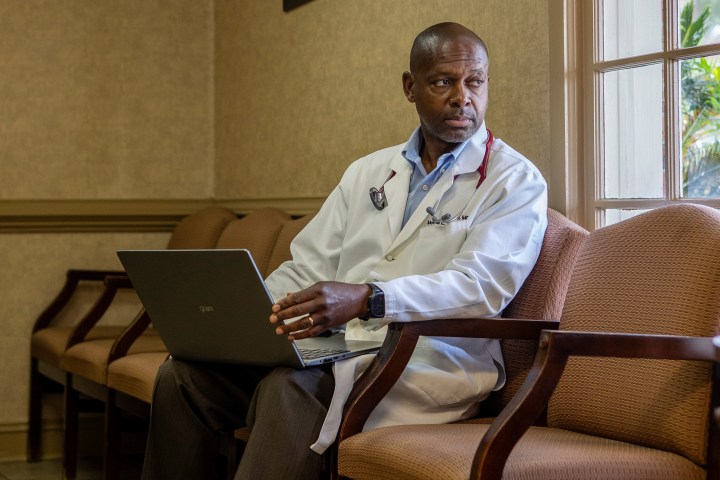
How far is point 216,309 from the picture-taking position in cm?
235

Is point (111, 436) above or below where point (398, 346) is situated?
below

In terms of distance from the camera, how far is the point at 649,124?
105 inches

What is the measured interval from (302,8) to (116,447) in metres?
1.90

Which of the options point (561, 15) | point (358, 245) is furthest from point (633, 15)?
point (358, 245)

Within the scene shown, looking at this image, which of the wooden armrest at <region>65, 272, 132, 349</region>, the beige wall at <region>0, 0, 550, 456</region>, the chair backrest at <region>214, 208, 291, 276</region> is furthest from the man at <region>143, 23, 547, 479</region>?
the wooden armrest at <region>65, 272, 132, 349</region>

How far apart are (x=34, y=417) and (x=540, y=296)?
298 cm

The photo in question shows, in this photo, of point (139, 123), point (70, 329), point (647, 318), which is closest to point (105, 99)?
point (139, 123)

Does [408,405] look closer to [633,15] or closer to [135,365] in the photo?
[633,15]

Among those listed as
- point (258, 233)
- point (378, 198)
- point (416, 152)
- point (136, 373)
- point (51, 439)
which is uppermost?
point (416, 152)

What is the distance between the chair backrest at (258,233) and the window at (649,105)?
1435 mm

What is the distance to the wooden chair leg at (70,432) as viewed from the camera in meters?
4.24

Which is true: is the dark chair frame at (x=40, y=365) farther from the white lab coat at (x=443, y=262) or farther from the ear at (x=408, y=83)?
the ear at (x=408, y=83)

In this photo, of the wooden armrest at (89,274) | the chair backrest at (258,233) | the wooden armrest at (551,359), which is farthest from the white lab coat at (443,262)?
the wooden armrest at (89,274)

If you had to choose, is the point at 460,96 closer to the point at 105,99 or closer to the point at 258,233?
the point at 258,233
